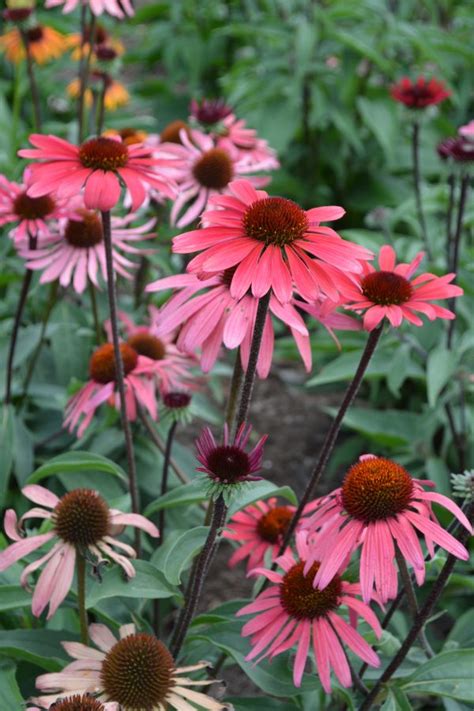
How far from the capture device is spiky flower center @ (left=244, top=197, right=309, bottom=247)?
109cm

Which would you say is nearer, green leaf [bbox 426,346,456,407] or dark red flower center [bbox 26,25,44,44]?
green leaf [bbox 426,346,456,407]

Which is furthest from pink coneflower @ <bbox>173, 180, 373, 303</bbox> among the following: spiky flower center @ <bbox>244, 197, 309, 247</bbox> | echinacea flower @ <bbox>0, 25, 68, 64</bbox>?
echinacea flower @ <bbox>0, 25, 68, 64</bbox>

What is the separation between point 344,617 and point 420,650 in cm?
14

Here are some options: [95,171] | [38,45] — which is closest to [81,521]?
[95,171]

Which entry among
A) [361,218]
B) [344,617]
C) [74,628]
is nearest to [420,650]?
[344,617]

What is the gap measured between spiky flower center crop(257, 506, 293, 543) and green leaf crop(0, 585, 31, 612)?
1.31 feet

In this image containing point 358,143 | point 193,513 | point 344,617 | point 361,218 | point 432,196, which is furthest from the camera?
point 361,218

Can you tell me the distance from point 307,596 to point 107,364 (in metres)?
0.58

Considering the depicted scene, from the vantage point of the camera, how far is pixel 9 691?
3.98 feet

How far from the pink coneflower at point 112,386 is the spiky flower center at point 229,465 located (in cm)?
51

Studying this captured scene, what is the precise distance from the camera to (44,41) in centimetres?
336

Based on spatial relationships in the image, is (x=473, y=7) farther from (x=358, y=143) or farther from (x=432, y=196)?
(x=432, y=196)

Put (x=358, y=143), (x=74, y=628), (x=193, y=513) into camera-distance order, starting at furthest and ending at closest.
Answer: (x=358, y=143), (x=193, y=513), (x=74, y=628)

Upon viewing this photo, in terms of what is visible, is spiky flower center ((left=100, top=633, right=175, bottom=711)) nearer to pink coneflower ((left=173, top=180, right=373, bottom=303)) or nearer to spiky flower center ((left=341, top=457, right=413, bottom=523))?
spiky flower center ((left=341, top=457, right=413, bottom=523))
